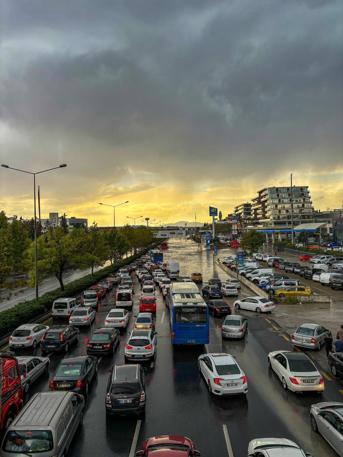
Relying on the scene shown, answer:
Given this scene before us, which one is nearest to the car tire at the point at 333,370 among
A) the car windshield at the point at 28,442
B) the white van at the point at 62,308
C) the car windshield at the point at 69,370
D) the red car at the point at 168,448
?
the red car at the point at 168,448

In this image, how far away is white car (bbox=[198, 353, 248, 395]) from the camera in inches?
598

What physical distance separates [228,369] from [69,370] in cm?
654

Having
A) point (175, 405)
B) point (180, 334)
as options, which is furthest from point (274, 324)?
point (175, 405)

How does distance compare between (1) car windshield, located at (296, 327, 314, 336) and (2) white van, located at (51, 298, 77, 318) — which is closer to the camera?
(1) car windshield, located at (296, 327, 314, 336)

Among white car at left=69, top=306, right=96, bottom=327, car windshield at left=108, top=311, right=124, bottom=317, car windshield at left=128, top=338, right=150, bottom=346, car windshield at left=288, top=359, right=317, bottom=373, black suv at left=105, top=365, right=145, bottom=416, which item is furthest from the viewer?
white car at left=69, top=306, right=96, bottom=327

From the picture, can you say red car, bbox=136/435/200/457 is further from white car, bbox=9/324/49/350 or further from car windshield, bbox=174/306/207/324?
white car, bbox=9/324/49/350

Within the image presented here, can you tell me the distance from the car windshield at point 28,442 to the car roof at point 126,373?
168 inches

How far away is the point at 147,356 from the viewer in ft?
64.7

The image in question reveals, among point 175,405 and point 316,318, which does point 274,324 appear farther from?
point 175,405

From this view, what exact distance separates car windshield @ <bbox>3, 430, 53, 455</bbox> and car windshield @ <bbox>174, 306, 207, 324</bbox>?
41.7 ft

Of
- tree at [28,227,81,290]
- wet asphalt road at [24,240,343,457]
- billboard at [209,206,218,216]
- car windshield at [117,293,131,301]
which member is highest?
billboard at [209,206,218,216]

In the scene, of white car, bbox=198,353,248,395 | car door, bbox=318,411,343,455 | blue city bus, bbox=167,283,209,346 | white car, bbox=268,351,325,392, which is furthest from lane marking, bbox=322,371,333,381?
blue city bus, bbox=167,283,209,346

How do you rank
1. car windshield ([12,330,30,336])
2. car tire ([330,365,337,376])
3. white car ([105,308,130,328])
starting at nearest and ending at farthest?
car tire ([330,365,337,376]) < car windshield ([12,330,30,336]) < white car ([105,308,130,328])

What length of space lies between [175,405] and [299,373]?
5.27 metres
